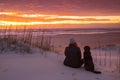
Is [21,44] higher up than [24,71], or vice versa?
[21,44]

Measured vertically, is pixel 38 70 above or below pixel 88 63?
below

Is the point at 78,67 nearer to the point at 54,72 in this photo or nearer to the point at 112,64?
the point at 54,72

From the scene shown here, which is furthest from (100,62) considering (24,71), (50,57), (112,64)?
(24,71)

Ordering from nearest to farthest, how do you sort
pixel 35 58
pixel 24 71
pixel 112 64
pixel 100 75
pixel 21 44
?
pixel 24 71 < pixel 100 75 < pixel 35 58 < pixel 21 44 < pixel 112 64

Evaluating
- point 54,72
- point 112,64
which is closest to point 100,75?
point 54,72

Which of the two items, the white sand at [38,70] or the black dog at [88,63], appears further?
the black dog at [88,63]

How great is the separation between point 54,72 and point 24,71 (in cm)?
101

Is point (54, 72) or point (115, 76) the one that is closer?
point (54, 72)

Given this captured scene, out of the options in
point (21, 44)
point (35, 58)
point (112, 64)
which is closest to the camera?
point (35, 58)

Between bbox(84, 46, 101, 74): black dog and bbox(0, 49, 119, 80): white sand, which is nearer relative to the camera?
bbox(0, 49, 119, 80): white sand

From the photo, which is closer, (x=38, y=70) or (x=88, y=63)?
(x=38, y=70)

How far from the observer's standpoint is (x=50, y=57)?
45.2 ft

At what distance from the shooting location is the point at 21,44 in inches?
566

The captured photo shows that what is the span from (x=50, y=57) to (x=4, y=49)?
1.84 metres
